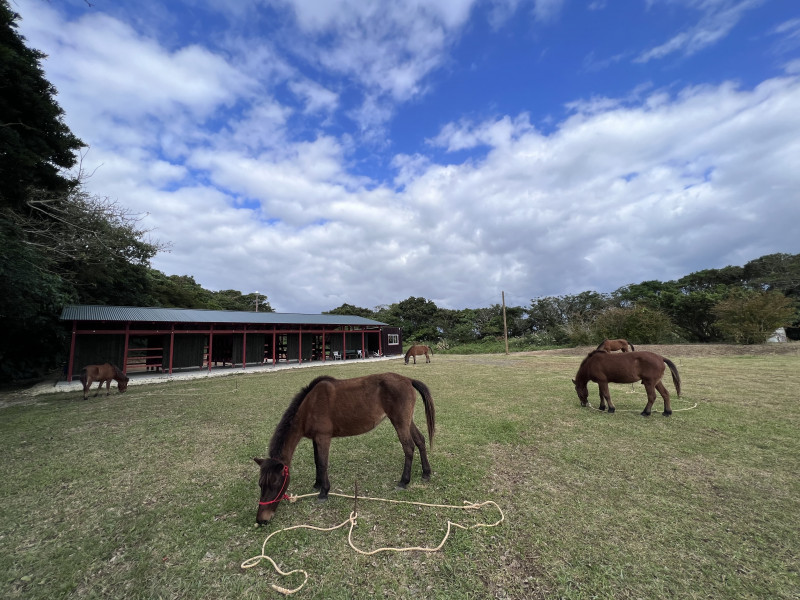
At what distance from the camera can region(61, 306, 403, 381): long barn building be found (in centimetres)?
1355

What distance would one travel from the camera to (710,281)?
3425 centimetres

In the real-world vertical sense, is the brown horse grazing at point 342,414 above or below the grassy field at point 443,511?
above

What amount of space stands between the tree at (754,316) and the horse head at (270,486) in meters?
26.7

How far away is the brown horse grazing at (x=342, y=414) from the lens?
323 centimetres

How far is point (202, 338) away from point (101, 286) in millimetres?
6857

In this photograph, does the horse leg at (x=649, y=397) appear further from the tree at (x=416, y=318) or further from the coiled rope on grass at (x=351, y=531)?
the tree at (x=416, y=318)

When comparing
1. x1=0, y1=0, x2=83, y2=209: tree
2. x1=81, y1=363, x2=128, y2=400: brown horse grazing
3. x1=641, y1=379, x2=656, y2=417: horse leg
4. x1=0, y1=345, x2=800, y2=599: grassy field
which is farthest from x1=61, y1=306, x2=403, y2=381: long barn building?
x1=641, y1=379, x2=656, y2=417: horse leg

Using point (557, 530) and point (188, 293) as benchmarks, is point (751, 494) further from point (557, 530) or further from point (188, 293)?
point (188, 293)

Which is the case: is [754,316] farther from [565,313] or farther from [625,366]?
[625,366]

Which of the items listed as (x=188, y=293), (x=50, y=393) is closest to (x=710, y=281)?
(x=50, y=393)

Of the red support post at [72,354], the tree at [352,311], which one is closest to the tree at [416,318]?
the tree at [352,311]

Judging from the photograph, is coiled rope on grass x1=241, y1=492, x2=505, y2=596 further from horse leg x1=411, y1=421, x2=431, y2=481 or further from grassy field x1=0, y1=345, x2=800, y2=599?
horse leg x1=411, y1=421, x2=431, y2=481

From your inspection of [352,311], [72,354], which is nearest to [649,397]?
[72,354]

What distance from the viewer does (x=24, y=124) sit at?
762 cm
